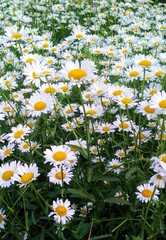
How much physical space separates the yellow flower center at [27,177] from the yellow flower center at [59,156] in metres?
0.14

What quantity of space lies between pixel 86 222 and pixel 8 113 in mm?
1106

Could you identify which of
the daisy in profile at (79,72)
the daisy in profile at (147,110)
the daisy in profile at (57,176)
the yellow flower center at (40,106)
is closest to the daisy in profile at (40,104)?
the yellow flower center at (40,106)

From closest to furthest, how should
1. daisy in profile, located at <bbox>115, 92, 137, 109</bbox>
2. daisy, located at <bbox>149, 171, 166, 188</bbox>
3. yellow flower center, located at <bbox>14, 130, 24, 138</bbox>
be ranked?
daisy, located at <bbox>149, 171, 166, 188</bbox>, daisy in profile, located at <bbox>115, 92, 137, 109</bbox>, yellow flower center, located at <bbox>14, 130, 24, 138</bbox>

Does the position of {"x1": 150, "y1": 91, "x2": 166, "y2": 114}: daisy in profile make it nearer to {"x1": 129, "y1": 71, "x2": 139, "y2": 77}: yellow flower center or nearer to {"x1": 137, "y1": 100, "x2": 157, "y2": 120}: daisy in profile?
{"x1": 137, "y1": 100, "x2": 157, "y2": 120}: daisy in profile

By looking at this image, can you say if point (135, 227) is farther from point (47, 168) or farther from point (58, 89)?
point (58, 89)

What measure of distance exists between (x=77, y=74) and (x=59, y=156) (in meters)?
0.41

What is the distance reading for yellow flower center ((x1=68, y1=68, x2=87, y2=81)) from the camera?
65.6 inches

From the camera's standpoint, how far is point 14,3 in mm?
7020

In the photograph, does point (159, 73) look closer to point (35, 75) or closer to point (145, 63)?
point (145, 63)

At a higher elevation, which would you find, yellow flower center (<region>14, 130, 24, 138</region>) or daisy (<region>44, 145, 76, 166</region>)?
yellow flower center (<region>14, 130, 24, 138</region>)

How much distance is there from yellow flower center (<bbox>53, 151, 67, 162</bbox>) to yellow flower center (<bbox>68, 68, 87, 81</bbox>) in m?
0.37

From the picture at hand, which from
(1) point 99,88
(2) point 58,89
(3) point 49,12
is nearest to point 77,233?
(1) point 99,88

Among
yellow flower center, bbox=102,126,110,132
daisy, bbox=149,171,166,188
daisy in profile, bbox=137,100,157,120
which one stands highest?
yellow flower center, bbox=102,126,110,132

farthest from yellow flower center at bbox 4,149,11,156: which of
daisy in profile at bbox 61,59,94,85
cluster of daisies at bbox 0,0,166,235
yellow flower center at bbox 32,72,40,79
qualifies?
daisy in profile at bbox 61,59,94,85
